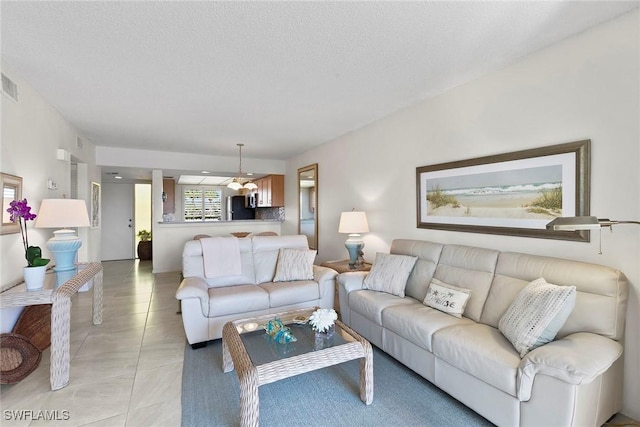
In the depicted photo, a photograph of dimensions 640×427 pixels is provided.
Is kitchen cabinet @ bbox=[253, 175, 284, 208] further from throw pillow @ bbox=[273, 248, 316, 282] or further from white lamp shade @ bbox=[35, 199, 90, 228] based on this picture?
white lamp shade @ bbox=[35, 199, 90, 228]

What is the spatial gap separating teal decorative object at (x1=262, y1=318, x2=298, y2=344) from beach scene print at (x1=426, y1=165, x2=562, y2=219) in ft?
6.29

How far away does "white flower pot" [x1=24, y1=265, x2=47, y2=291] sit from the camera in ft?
7.55

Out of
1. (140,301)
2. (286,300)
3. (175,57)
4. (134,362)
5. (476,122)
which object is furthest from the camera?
(140,301)

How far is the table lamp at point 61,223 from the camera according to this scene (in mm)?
2826

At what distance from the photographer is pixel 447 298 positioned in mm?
2471

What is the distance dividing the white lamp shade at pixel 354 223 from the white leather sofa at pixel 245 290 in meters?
Result: 0.57

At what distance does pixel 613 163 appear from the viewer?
195cm

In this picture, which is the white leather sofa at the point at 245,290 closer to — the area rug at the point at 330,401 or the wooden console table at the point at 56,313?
the area rug at the point at 330,401

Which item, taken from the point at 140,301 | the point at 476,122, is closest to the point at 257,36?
the point at 476,122

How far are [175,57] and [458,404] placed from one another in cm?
319

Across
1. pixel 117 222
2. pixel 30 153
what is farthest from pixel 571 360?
pixel 117 222

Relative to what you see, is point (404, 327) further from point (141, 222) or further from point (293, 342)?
point (141, 222)

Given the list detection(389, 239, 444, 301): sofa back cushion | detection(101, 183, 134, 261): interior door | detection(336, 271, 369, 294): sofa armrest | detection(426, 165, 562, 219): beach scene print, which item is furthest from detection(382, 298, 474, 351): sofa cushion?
detection(101, 183, 134, 261): interior door

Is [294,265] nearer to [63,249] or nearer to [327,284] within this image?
[327,284]
